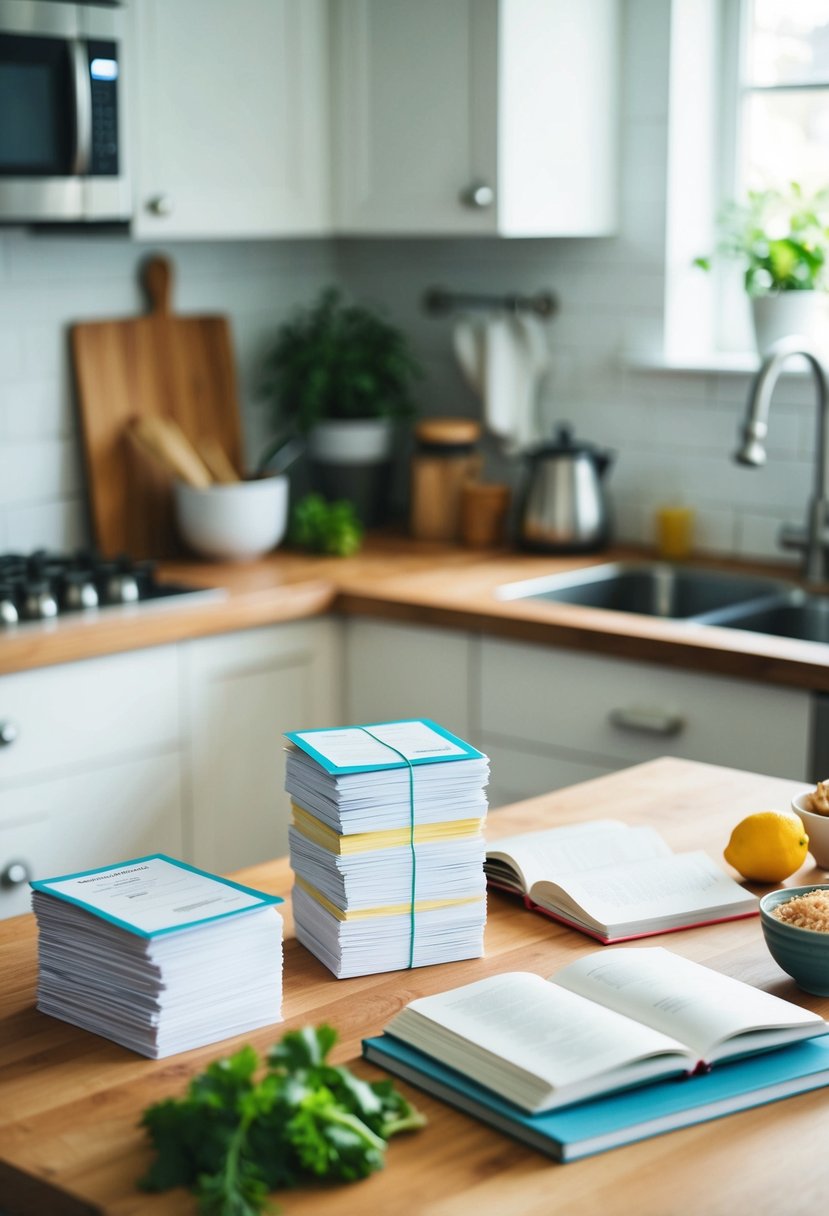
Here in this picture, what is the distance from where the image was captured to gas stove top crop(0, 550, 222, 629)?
2885mm

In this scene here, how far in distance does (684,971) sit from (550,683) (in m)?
1.54

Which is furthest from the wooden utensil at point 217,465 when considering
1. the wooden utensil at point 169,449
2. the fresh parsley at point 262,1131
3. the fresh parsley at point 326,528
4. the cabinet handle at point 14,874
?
the fresh parsley at point 262,1131

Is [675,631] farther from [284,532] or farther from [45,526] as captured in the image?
[45,526]

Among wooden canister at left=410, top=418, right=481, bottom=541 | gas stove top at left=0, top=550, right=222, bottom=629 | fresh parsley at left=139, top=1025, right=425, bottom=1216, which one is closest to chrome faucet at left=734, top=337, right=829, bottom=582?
wooden canister at left=410, top=418, right=481, bottom=541

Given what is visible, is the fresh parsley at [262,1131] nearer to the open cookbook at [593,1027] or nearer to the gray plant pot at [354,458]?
the open cookbook at [593,1027]

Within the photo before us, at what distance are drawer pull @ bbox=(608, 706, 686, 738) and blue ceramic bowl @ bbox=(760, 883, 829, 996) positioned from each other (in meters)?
1.28

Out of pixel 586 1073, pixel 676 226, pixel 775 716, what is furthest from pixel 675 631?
pixel 586 1073

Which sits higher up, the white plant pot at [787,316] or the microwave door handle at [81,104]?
the microwave door handle at [81,104]

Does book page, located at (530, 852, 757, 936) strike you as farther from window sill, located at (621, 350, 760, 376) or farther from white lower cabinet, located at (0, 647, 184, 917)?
→ window sill, located at (621, 350, 760, 376)

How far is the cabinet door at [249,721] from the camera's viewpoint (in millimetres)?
3080

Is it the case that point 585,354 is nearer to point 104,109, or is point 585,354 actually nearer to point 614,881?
point 104,109

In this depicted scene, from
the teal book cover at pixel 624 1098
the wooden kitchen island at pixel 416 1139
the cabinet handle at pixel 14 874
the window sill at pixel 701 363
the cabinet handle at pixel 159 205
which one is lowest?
the cabinet handle at pixel 14 874

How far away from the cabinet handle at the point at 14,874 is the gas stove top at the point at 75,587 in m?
0.42

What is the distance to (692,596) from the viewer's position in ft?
11.2
